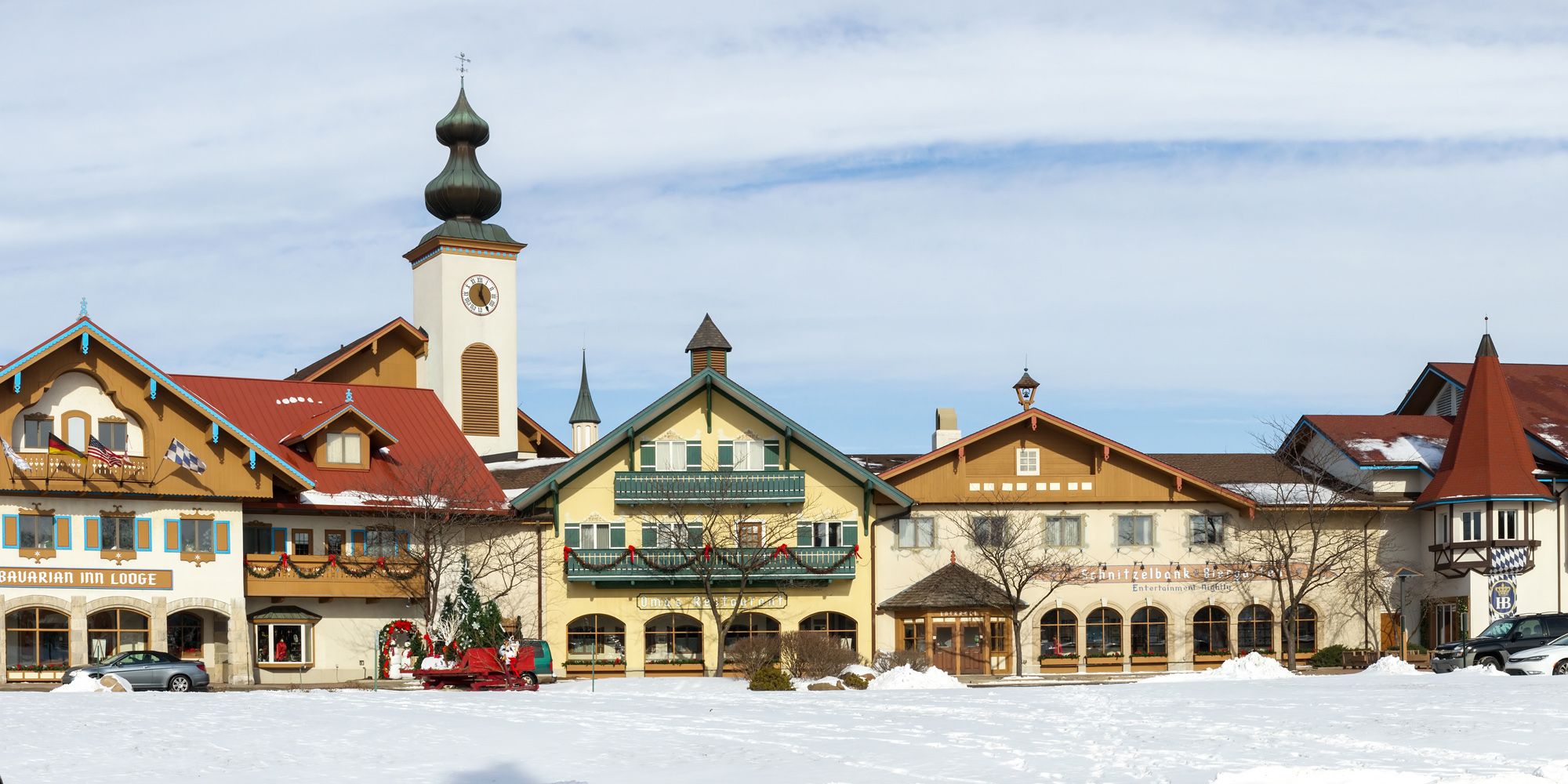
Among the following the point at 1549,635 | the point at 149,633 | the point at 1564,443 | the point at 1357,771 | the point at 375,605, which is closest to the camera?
the point at 1357,771

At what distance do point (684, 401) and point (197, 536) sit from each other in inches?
593

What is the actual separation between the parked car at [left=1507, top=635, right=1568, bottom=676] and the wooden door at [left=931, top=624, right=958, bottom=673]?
62.6 ft

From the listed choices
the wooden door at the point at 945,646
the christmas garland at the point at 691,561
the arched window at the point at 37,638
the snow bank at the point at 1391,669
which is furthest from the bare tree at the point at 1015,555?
the arched window at the point at 37,638

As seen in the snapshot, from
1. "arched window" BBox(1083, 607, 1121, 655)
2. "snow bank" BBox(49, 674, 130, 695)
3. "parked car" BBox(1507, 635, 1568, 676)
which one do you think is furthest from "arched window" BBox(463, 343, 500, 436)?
"parked car" BBox(1507, 635, 1568, 676)

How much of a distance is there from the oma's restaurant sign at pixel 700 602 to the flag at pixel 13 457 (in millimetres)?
18043

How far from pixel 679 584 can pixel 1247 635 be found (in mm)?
17851

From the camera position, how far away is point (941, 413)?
66188mm

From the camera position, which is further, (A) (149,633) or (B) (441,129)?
(B) (441,129)

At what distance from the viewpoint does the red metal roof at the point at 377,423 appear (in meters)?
56.9

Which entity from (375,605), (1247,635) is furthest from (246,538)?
(1247,635)

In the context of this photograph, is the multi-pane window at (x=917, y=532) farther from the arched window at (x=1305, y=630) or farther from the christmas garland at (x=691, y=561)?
the arched window at (x=1305, y=630)

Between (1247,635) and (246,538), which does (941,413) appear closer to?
(1247,635)

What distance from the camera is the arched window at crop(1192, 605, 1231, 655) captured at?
2420 inches

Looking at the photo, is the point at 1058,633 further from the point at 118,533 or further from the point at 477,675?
the point at 118,533
